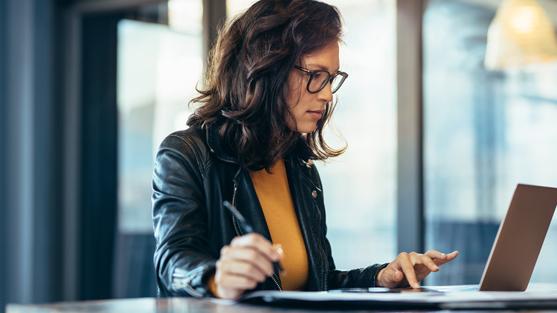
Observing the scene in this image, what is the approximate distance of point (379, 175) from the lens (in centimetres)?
357

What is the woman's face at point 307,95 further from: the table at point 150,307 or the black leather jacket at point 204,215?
the table at point 150,307

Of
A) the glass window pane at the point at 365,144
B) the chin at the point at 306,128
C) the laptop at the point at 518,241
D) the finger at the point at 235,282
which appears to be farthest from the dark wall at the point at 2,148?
the finger at the point at 235,282

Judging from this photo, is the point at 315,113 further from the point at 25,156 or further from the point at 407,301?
the point at 25,156

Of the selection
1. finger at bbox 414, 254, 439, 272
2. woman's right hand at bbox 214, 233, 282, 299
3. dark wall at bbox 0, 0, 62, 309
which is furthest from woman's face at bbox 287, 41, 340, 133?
dark wall at bbox 0, 0, 62, 309

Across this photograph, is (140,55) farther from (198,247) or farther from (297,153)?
(198,247)

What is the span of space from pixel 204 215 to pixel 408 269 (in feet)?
1.25

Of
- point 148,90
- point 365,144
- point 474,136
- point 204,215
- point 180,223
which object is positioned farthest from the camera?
point 148,90

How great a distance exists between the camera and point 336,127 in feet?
8.00

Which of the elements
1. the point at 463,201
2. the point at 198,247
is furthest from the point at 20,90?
the point at 198,247

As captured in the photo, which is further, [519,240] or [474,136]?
[474,136]

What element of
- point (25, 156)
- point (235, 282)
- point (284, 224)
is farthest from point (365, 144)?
point (235, 282)

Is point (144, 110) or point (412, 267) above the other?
point (144, 110)

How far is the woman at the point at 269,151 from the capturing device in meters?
1.56

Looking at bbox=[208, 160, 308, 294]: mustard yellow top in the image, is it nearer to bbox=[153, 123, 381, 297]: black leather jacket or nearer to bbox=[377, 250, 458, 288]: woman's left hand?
bbox=[153, 123, 381, 297]: black leather jacket
